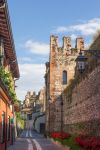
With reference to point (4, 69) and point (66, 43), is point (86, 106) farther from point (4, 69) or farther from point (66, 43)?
Result: point (66, 43)

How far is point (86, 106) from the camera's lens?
110ft

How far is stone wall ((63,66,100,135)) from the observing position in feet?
96.2

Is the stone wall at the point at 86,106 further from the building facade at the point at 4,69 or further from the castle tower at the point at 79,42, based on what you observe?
the castle tower at the point at 79,42

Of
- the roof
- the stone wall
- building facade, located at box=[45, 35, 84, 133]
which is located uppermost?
building facade, located at box=[45, 35, 84, 133]

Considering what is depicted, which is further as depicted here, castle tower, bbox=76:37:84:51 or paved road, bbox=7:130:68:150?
castle tower, bbox=76:37:84:51

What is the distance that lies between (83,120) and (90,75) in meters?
4.58

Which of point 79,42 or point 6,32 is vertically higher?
point 79,42

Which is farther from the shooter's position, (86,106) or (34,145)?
(34,145)

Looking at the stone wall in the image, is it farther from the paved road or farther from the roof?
the roof

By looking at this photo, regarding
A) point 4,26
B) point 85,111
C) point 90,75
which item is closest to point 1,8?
point 4,26

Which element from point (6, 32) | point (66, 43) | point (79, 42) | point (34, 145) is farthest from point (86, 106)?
point (66, 43)

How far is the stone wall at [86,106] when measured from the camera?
29.3 m

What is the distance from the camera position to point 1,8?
19891mm

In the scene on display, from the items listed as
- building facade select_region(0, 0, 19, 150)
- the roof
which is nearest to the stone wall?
building facade select_region(0, 0, 19, 150)
